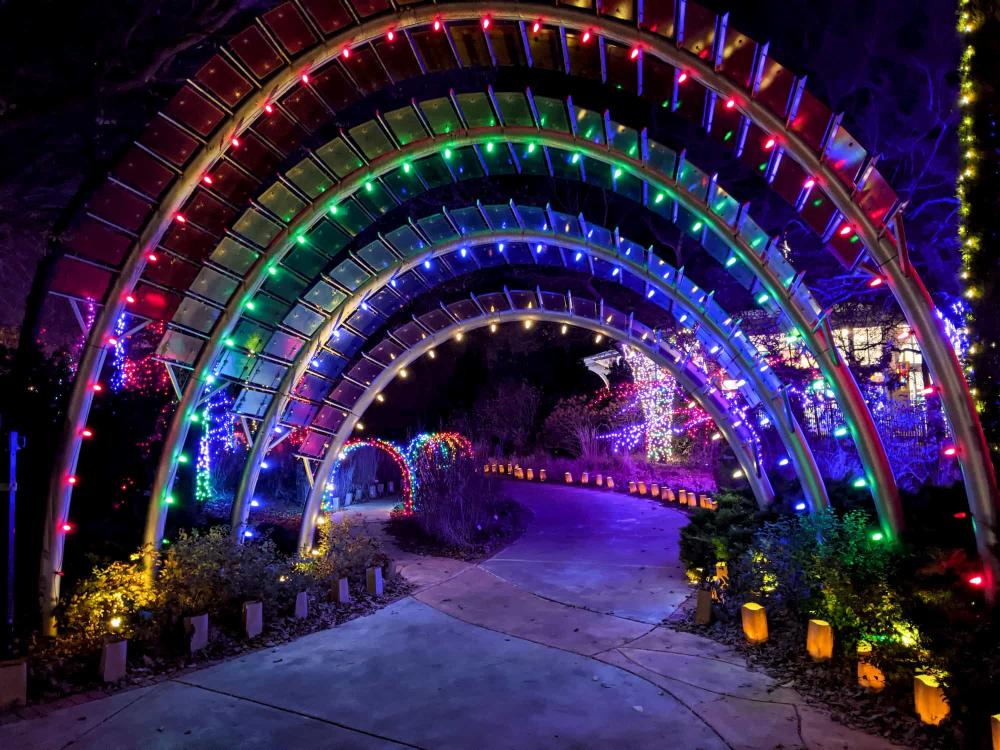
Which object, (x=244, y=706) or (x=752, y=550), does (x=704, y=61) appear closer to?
(x=752, y=550)

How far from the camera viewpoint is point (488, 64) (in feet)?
26.1

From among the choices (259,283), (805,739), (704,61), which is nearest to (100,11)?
(259,283)

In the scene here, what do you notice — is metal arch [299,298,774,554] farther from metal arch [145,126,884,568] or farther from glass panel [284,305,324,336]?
metal arch [145,126,884,568]

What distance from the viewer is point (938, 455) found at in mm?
13469

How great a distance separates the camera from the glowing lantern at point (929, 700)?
15.6 ft

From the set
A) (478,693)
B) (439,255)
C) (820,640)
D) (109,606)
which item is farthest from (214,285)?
(820,640)

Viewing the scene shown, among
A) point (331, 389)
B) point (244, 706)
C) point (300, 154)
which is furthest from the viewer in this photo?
point (300, 154)

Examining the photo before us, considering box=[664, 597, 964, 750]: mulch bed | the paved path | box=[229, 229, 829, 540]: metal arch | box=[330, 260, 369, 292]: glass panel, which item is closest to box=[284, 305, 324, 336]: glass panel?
box=[229, 229, 829, 540]: metal arch

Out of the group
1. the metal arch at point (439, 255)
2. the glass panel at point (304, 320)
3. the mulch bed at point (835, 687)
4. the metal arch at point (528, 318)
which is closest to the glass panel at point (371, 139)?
the metal arch at point (439, 255)

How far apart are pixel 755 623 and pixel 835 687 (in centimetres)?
123

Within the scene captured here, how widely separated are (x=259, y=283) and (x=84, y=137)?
14.2 feet

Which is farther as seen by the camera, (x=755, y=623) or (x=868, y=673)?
(x=755, y=623)

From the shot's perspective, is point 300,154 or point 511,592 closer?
point 511,592

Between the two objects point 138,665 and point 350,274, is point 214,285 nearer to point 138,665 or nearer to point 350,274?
point 350,274
